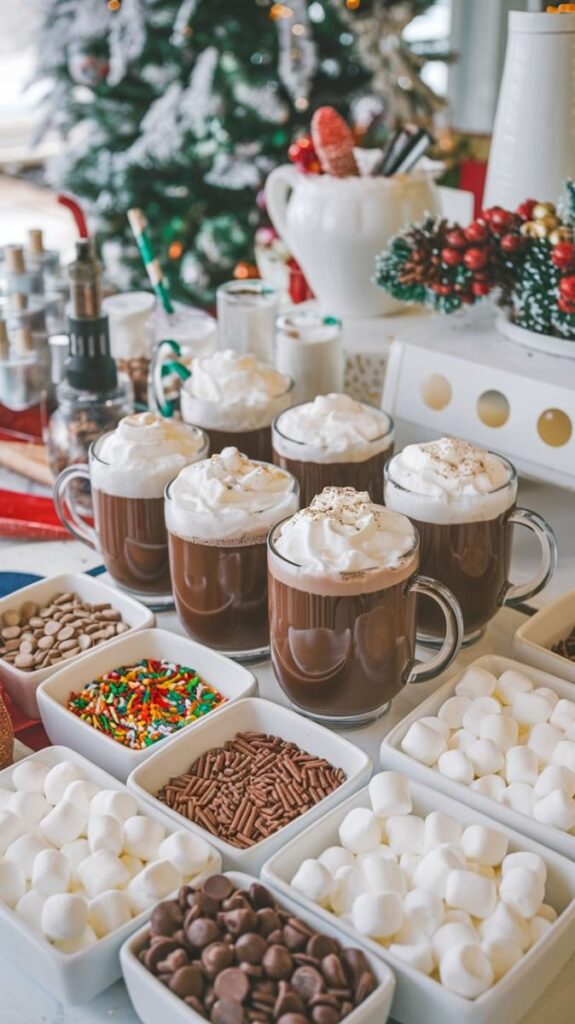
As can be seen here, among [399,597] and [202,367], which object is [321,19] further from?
[399,597]

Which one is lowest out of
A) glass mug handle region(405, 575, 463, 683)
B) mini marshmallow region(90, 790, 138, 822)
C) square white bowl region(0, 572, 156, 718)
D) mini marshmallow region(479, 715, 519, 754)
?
square white bowl region(0, 572, 156, 718)

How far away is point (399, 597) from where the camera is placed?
1.05 m

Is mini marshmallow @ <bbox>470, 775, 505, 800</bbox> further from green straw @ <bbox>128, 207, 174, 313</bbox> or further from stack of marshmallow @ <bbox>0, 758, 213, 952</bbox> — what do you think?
green straw @ <bbox>128, 207, 174, 313</bbox>

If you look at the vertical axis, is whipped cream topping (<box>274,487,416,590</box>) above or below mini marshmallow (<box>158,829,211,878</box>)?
above

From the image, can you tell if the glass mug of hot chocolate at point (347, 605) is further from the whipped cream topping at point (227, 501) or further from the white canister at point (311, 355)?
the white canister at point (311, 355)

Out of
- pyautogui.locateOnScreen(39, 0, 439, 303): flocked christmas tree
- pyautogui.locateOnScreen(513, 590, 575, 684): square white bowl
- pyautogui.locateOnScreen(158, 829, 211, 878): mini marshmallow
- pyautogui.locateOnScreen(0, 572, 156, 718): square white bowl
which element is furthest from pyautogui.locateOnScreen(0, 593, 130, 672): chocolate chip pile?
pyautogui.locateOnScreen(39, 0, 439, 303): flocked christmas tree

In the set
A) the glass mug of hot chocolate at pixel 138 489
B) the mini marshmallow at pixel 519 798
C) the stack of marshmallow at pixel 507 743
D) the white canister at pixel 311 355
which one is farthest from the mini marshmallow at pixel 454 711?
the white canister at pixel 311 355

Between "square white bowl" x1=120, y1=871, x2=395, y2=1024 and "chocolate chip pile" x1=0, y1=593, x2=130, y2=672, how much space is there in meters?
0.44

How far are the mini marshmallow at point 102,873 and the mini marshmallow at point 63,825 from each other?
40 mm

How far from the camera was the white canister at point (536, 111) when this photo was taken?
1.52 meters

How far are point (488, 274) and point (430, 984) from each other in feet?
3.25

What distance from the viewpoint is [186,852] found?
88 centimetres

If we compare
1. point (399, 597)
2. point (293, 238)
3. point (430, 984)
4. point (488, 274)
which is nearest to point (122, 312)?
point (293, 238)

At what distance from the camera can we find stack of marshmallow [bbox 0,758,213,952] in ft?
2.74
